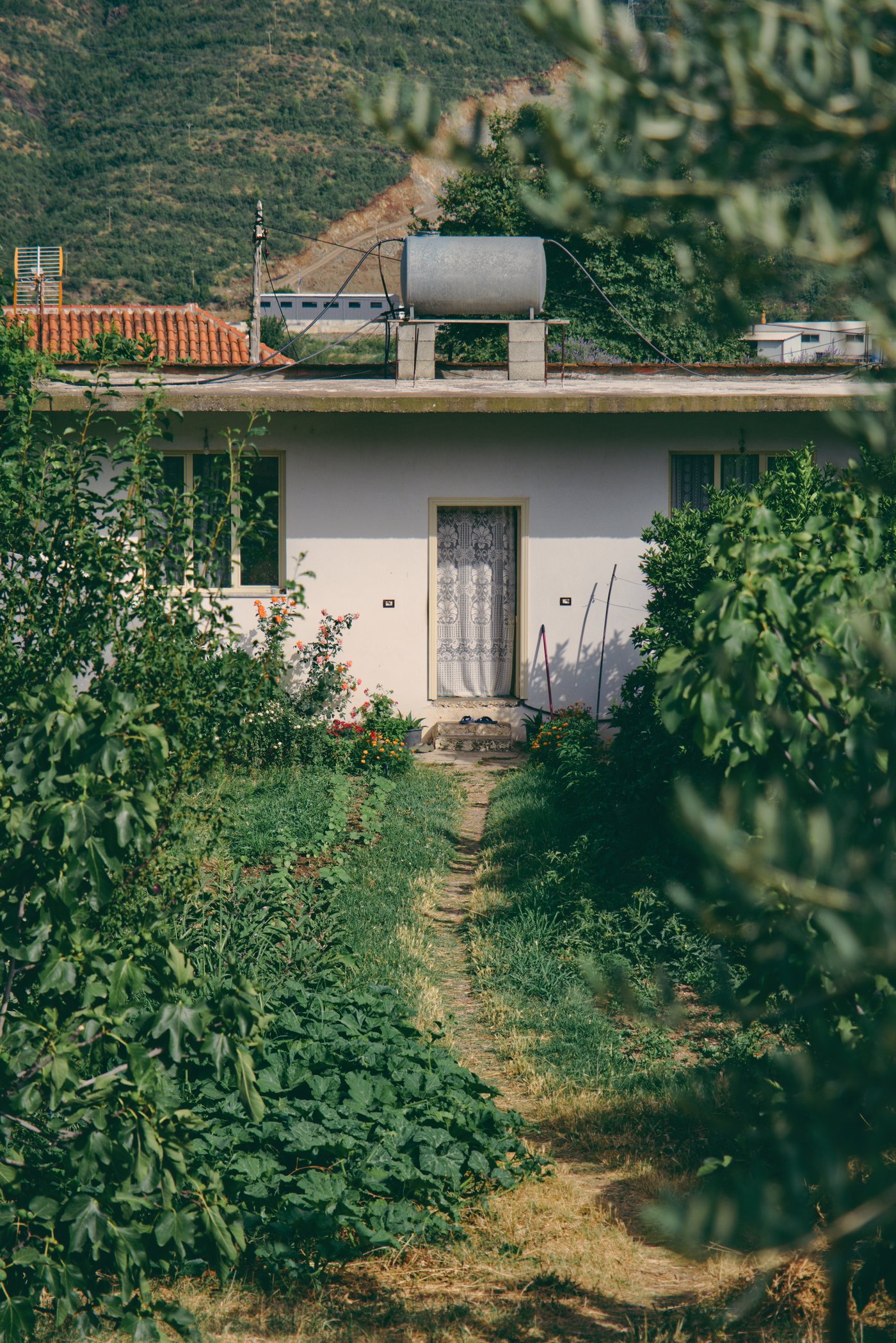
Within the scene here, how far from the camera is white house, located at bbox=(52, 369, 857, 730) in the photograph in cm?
1350

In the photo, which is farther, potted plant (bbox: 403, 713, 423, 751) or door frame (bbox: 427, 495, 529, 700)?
door frame (bbox: 427, 495, 529, 700)

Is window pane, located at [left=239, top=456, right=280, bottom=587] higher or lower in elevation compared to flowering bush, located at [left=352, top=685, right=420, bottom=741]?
higher

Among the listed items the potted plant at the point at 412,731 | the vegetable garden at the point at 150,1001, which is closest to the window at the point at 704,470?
the potted plant at the point at 412,731

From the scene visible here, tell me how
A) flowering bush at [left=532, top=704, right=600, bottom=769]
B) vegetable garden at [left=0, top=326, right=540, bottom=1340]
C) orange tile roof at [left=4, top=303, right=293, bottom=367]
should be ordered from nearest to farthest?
vegetable garden at [left=0, top=326, right=540, bottom=1340] < flowering bush at [left=532, top=704, right=600, bottom=769] < orange tile roof at [left=4, top=303, right=293, bottom=367]

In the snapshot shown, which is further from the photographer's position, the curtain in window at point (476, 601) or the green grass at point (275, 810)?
the curtain in window at point (476, 601)

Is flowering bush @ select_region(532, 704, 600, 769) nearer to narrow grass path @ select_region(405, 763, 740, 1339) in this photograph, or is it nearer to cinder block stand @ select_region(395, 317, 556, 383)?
cinder block stand @ select_region(395, 317, 556, 383)

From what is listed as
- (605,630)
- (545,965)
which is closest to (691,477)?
(605,630)

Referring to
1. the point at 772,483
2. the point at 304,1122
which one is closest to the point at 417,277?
the point at 772,483

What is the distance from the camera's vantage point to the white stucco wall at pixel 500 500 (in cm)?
1352

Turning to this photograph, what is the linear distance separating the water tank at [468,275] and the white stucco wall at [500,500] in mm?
1581

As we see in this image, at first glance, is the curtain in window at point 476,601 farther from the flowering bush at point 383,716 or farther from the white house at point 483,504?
the flowering bush at point 383,716

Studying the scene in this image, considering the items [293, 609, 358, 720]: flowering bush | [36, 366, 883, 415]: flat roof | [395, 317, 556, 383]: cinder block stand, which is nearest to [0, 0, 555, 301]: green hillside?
[395, 317, 556, 383]: cinder block stand

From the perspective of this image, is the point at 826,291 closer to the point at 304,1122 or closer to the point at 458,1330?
the point at 458,1330

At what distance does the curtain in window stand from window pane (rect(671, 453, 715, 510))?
1893mm
